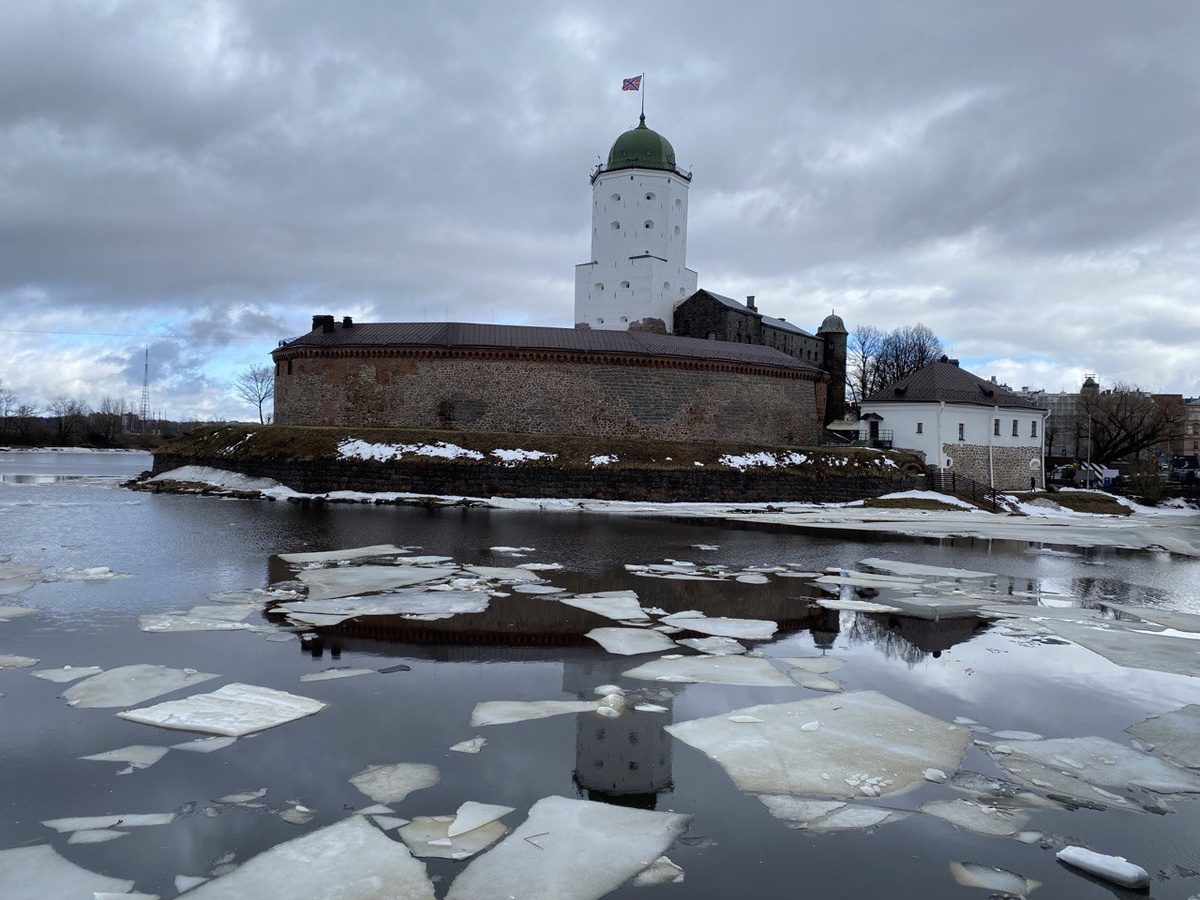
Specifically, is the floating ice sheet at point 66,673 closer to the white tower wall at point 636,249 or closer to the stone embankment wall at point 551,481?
the stone embankment wall at point 551,481

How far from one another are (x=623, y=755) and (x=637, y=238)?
4770 centimetres

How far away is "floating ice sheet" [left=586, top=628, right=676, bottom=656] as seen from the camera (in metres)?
8.31

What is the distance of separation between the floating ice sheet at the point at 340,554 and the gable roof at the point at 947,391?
29.8 m

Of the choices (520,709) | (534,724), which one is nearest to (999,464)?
(520,709)

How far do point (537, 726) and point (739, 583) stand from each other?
7.08 meters

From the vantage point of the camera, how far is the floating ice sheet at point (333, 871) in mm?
3779

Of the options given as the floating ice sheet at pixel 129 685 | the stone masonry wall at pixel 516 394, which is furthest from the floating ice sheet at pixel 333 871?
the stone masonry wall at pixel 516 394

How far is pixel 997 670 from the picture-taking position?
7949mm

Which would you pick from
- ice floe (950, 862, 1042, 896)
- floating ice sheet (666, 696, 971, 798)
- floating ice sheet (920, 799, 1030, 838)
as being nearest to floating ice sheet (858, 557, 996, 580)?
floating ice sheet (666, 696, 971, 798)

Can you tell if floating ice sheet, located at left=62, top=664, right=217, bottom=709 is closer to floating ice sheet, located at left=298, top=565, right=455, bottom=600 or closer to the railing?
floating ice sheet, located at left=298, top=565, right=455, bottom=600

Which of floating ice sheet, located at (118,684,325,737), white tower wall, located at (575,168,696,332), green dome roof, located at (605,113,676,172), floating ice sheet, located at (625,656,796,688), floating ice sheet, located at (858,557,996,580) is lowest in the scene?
floating ice sheet, located at (118,684,325,737)

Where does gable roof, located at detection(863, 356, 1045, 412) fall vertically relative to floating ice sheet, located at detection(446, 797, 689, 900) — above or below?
above

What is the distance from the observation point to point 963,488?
35.5 metres

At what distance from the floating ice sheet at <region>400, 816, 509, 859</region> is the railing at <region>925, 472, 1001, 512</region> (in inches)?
1284
